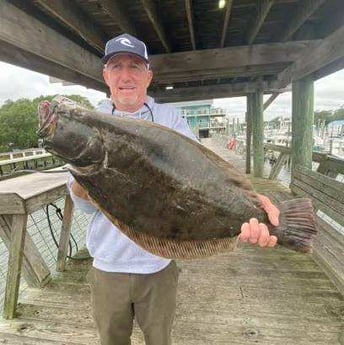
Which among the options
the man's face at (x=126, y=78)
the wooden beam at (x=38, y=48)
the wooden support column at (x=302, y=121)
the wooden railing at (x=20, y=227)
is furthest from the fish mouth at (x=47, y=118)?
the wooden support column at (x=302, y=121)

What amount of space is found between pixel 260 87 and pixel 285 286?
7359mm

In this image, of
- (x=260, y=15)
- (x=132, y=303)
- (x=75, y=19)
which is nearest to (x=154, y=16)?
(x=75, y=19)

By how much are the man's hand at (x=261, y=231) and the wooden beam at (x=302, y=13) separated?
3277 mm

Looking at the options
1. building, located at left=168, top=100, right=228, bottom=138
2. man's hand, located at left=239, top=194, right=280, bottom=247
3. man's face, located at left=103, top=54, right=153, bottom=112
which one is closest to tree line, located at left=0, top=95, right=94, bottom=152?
building, located at left=168, top=100, right=228, bottom=138

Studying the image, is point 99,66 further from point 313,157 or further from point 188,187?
point 188,187

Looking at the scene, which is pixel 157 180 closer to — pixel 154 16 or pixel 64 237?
pixel 64 237

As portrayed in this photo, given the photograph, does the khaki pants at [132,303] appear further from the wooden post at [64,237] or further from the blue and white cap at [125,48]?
the wooden post at [64,237]

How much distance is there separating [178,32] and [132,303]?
433cm

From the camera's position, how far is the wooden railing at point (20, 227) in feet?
9.53

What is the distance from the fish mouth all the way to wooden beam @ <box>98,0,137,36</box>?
105 inches

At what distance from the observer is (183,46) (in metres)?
5.91

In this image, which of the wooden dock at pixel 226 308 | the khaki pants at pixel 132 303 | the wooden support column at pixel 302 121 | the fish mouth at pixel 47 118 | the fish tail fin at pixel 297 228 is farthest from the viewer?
the wooden support column at pixel 302 121

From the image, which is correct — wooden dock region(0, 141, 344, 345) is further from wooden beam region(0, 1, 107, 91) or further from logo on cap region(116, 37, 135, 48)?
wooden beam region(0, 1, 107, 91)

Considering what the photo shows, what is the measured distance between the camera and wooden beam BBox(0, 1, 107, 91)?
10.0ft
